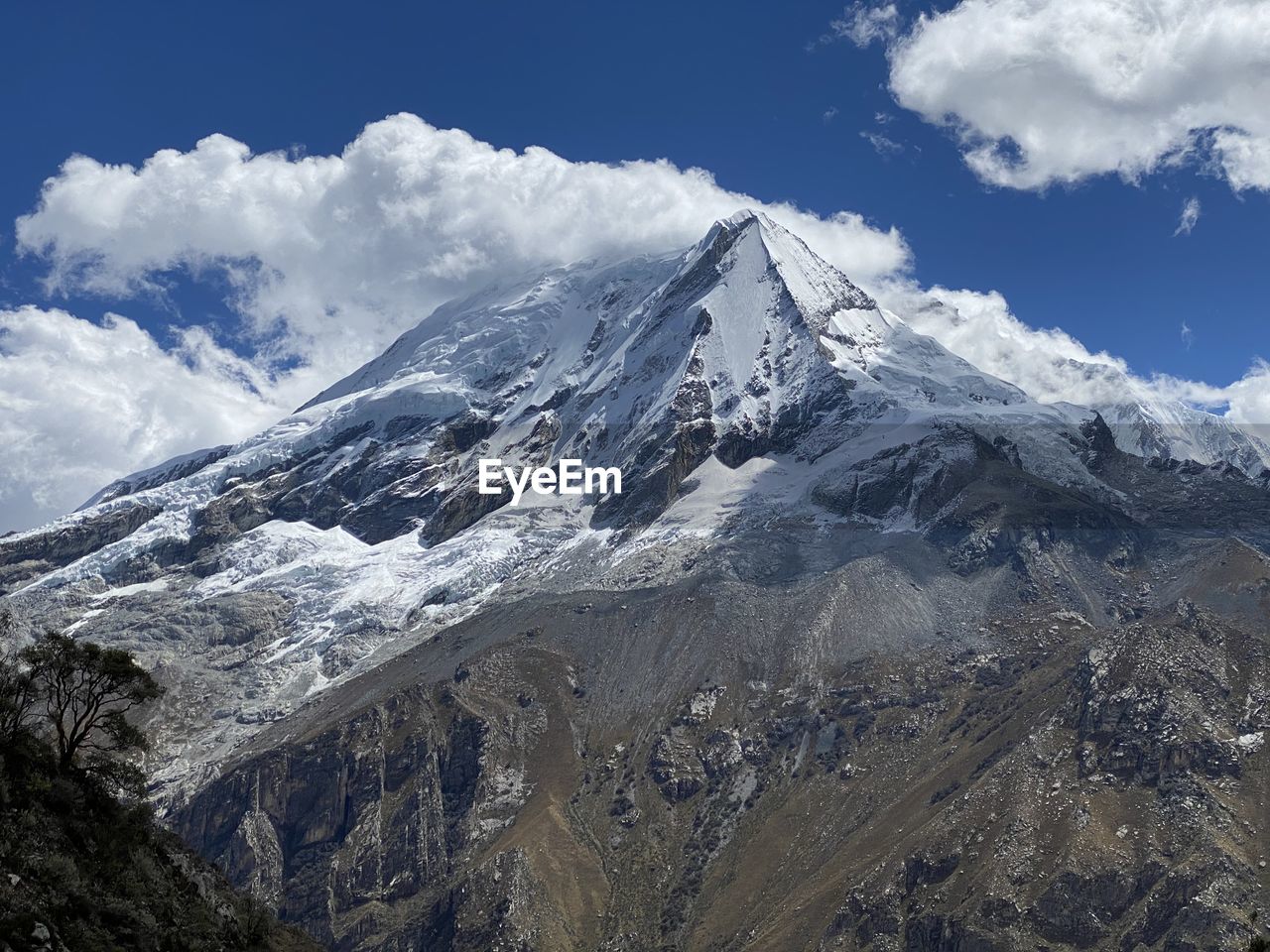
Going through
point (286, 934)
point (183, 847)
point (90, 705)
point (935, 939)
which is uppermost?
point (90, 705)

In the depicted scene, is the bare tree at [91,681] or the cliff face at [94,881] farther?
the bare tree at [91,681]

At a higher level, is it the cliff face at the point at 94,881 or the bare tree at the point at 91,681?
the bare tree at the point at 91,681

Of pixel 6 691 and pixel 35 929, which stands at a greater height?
pixel 6 691

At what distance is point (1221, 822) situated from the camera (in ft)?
652

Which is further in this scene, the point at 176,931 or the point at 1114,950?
the point at 1114,950

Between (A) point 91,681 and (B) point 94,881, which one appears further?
(A) point 91,681

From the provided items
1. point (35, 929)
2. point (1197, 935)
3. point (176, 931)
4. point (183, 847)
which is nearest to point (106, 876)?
point (176, 931)

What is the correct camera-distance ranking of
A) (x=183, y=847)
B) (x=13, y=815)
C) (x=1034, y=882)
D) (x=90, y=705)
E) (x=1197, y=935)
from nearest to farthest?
(x=13, y=815), (x=90, y=705), (x=183, y=847), (x=1197, y=935), (x=1034, y=882)

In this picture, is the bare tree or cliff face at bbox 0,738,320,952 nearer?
cliff face at bbox 0,738,320,952

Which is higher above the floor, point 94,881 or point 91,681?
point 91,681

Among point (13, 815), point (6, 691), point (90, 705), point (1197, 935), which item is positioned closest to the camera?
point (13, 815)

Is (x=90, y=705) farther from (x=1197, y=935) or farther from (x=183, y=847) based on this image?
(x=1197, y=935)

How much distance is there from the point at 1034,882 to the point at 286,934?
143794 mm

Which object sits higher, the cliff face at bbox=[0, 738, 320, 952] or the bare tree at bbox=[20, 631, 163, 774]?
the bare tree at bbox=[20, 631, 163, 774]
